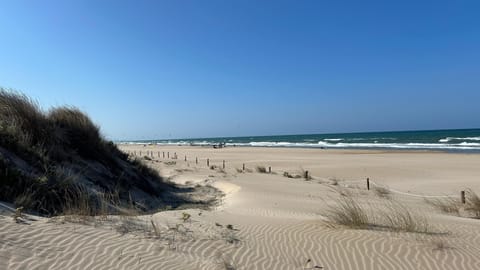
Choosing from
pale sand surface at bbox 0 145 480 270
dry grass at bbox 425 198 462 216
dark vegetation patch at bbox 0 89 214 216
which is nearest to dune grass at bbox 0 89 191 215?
dark vegetation patch at bbox 0 89 214 216

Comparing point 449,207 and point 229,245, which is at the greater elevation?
point 229,245

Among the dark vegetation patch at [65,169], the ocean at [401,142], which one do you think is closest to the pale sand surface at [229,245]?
the dark vegetation patch at [65,169]

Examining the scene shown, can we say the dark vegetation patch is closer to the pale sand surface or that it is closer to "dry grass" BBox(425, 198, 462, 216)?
the pale sand surface

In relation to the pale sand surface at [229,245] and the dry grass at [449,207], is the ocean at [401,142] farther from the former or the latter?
the pale sand surface at [229,245]

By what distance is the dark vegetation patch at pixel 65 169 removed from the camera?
25.8ft

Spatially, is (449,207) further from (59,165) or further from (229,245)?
(59,165)

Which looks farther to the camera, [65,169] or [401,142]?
[401,142]

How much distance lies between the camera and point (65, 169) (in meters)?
10.7

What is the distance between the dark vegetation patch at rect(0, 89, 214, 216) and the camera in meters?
7.86

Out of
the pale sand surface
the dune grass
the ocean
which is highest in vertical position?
the dune grass

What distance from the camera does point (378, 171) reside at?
1167 inches

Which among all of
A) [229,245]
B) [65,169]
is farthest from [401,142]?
Answer: [229,245]


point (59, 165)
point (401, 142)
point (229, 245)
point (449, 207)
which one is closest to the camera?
point (229, 245)

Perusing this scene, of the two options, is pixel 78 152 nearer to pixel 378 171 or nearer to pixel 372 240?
pixel 372 240
